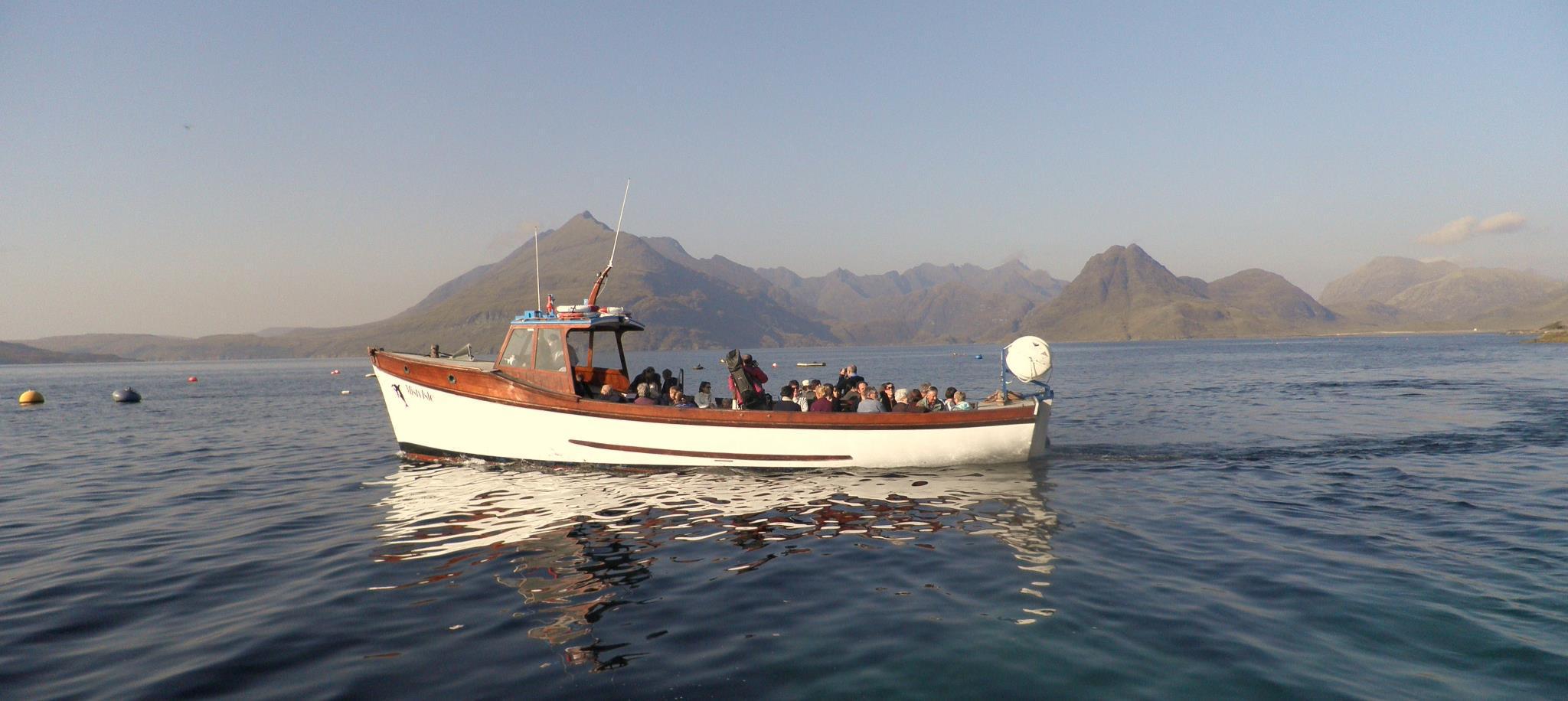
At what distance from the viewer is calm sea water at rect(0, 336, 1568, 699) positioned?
588cm

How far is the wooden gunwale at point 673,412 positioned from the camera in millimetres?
14977

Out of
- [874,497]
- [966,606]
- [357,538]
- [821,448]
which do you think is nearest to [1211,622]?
[966,606]

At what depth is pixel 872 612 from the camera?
7.30 meters

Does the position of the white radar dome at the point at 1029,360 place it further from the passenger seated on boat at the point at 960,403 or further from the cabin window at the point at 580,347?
the cabin window at the point at 580,347

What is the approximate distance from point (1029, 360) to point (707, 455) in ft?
22.5

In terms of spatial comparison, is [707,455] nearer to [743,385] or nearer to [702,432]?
[702,432]

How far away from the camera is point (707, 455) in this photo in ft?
51.2

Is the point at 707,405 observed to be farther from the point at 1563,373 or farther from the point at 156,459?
the point at 1563,373

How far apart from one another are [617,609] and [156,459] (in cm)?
1978

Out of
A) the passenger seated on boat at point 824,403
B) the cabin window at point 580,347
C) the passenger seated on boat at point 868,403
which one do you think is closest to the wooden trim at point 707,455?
the passenger seated on boat at point 824,403

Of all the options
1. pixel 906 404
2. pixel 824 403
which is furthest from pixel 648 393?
pixel 906 404

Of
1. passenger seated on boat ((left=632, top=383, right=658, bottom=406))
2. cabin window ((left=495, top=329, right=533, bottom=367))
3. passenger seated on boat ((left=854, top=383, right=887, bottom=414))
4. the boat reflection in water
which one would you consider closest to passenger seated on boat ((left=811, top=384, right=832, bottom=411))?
passenger seated on boat ((left=854, top=383, right=887, bottom=414))

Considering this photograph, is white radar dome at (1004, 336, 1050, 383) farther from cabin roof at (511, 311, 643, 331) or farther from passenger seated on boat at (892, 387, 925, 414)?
cabin roof at (511, 311, 643, 331)

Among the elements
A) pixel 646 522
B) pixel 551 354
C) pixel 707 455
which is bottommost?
pixel 646 522
